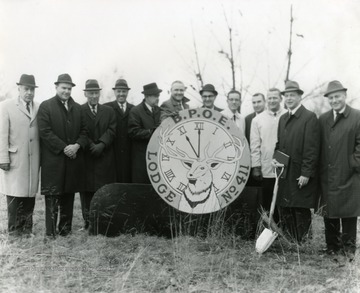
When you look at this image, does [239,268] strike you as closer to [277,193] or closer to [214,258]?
[214,258]

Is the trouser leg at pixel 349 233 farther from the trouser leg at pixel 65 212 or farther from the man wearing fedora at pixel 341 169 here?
the trouser leg at pixel 65 212

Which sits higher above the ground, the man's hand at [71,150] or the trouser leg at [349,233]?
the man's hand at [71,150]

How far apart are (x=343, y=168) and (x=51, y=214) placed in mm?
3601

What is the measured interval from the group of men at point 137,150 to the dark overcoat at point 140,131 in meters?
0.01

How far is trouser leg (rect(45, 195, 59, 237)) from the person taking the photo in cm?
623

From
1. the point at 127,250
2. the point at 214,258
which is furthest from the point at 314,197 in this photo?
the point at 127,250

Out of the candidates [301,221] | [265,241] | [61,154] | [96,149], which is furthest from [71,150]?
[301,221]

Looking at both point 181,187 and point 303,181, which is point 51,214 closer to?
point 181,187

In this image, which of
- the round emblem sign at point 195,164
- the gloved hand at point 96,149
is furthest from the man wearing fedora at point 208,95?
the gloved hand at point 96,149

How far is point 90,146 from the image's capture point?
6.70m

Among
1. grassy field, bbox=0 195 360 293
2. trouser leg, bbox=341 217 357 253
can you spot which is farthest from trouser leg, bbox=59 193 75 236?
trouser leg, bbox=341 217 357 253

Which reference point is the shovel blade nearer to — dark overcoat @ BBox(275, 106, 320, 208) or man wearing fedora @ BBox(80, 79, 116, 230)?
dark overcoat @ BBox(275, 106, 320, 208)

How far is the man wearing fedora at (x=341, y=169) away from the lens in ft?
17.7

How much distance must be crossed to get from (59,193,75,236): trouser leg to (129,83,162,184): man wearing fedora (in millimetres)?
1031
